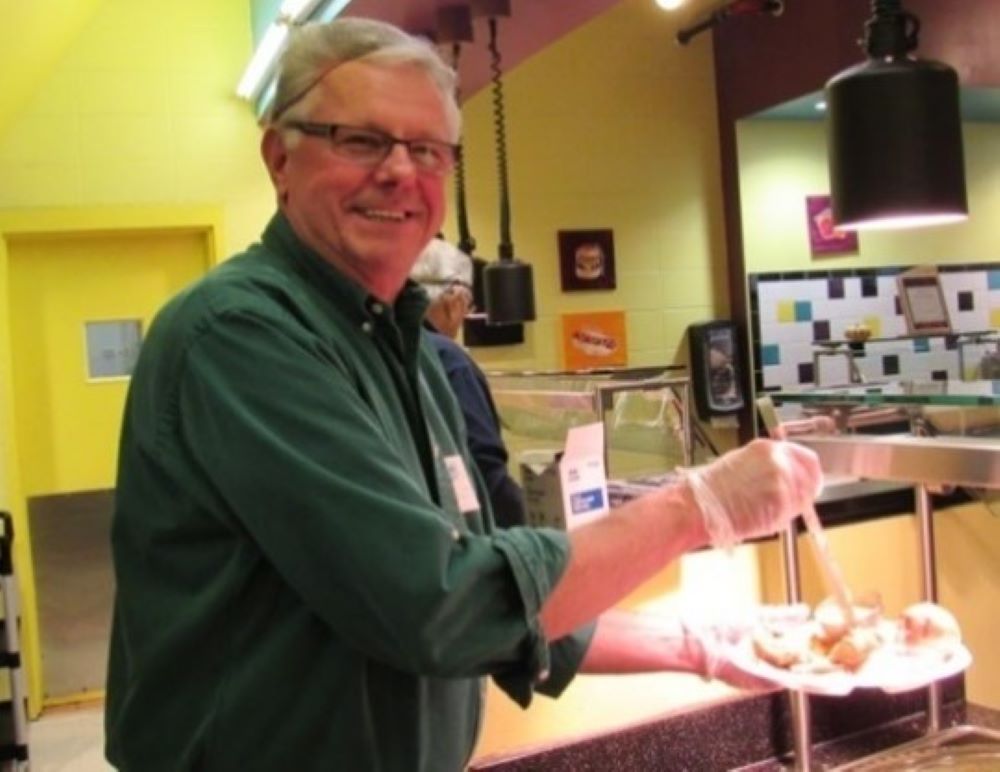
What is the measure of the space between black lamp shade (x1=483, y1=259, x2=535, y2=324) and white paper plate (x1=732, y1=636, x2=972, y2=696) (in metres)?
2.18

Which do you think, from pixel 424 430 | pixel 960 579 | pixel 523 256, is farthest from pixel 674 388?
pixel 523 256

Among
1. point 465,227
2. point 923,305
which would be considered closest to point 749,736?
point 465,227

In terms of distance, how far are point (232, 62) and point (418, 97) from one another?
3.65 metres

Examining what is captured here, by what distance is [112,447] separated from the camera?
428cm

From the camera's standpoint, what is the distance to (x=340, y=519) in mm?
754

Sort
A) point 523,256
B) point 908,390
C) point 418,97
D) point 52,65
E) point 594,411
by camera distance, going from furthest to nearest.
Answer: point 523,256 < point 52,65 < point 594,411 < point 908,390 < point 418,97

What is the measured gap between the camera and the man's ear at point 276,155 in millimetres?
979

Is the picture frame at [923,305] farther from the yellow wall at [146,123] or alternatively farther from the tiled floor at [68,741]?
the tiled floor at [68,741]

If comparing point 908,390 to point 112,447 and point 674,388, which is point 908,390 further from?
point 112,447

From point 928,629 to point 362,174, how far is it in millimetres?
926

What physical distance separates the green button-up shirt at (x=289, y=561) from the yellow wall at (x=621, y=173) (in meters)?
3.85

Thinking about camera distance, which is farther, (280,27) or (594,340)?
(594,340)

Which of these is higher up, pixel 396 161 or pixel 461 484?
pixel 396 161

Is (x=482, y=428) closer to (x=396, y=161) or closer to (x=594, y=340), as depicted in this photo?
(x=396, y=161)
